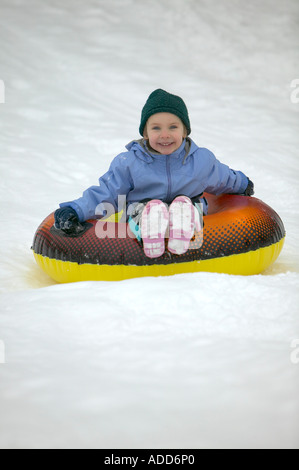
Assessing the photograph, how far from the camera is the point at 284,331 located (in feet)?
5.55

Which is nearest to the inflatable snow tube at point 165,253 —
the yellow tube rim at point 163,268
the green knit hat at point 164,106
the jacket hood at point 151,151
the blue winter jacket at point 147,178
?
the yellow tube rim at point 163,268

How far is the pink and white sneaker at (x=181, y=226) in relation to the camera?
2.32m

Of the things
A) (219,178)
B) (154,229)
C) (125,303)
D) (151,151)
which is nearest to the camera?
(125,303)

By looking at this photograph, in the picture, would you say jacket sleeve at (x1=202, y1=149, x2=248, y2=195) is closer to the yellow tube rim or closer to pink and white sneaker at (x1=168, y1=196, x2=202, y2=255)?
pink and white sneaker at (x1=168, y1=196, x2=202, y2=255)

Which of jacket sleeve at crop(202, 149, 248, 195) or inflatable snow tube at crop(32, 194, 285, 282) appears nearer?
inflatable snow tube at crop(32, 194, 285, 282)

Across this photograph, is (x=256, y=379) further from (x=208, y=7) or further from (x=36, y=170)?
(x=208, y=7)

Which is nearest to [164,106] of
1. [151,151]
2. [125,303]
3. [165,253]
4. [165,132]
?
[165,132]

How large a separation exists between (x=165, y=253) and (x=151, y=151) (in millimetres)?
558

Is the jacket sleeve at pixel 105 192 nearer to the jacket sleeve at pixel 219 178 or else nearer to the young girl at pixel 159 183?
the young girl at pixel 159 183

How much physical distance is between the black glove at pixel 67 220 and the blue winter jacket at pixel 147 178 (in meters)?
0.04

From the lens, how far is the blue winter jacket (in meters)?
2.53

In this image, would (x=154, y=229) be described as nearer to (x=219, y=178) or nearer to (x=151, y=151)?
(x=151, y=151)

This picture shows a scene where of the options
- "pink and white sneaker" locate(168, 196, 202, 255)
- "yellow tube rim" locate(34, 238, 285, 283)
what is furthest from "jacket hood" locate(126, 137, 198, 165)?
"yellow tube rim" locate(34, 238, 285, 283)

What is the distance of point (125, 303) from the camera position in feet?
6.27
